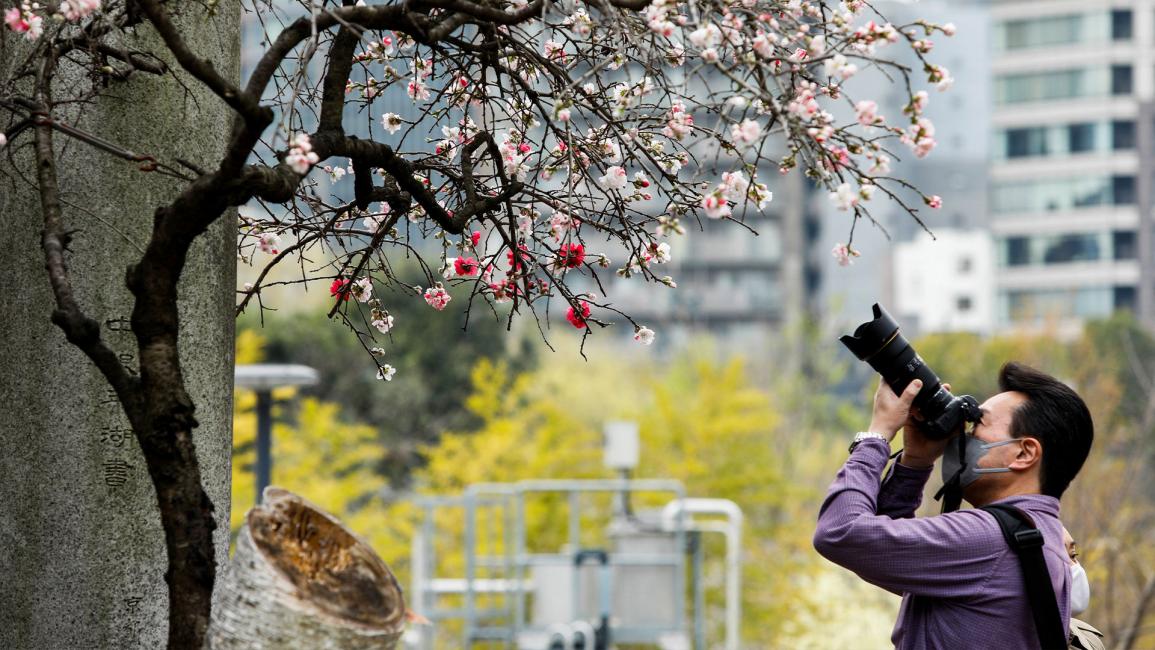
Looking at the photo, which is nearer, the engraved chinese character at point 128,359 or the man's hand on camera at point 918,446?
the man's hand on camera at point 918,446

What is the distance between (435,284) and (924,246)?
42.6 m

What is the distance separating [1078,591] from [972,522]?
0.97 ft

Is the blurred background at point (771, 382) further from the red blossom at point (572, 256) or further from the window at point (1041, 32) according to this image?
the red blossom at point (572, 256)

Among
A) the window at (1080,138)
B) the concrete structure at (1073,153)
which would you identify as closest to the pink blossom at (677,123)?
the concrete structure at (1073,153)

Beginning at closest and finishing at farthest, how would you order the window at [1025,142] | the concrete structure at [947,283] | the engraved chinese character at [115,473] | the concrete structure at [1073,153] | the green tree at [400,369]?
the engraved chinese character at [115,473] < the green tree at [400,369] < the concrete structure at [947,283] < the concrete structure at [1073,153] < the window at [1025,142]

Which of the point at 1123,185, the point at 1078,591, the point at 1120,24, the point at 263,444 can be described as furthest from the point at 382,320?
the point at 1120,24

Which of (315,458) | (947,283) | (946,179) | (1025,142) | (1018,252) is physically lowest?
(315,458)

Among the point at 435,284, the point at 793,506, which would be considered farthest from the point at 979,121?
the point at 435,284

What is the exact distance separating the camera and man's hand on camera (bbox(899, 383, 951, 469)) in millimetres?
43

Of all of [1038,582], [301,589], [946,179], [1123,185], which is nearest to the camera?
[301,589]

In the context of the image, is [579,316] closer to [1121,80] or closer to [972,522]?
[972,522]

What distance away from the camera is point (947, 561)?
209cm

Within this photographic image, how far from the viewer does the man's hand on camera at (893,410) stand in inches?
87.1

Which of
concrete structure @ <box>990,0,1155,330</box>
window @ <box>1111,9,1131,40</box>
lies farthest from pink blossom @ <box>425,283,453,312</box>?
window @ <box>1111,9,1131,40</box>
